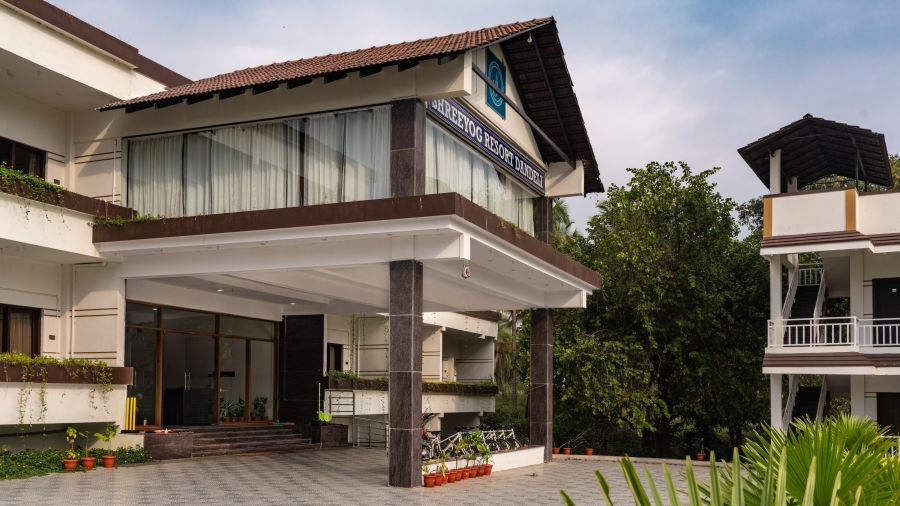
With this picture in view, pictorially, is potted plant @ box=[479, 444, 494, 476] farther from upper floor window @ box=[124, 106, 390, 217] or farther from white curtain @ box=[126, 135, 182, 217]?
white curtain @ box=[126, 135, 182, 217]

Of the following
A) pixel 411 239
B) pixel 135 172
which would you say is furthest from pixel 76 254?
pixel 411 239

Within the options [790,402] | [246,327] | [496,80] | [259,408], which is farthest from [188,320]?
[790,402]

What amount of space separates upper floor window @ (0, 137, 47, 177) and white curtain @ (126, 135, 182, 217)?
1.77 metres

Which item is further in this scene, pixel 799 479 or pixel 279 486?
pixel 279 486

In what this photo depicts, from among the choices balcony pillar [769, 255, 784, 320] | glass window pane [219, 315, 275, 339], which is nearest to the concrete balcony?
balcony pillar [769, 255, 784, 320]

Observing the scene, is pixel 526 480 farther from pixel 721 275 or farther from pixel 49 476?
pixel 721 275

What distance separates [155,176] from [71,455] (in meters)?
5.68

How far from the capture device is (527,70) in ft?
70.0

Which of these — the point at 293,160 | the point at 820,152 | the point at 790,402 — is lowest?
the point at 790,402

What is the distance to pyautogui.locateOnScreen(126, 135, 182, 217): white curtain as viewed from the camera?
773 inches

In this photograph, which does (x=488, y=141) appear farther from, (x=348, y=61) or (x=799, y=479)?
(x=799, y=479)

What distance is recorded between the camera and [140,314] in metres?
21.3

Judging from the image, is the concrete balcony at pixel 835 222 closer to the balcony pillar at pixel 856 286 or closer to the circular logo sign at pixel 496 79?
the balcony pillar at pixel 856 286

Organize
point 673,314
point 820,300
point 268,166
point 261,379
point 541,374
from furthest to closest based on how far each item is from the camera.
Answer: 1. point 673,314
2. point 261,379
3. point 820,300
4. point 541,374
5. point 268,166
